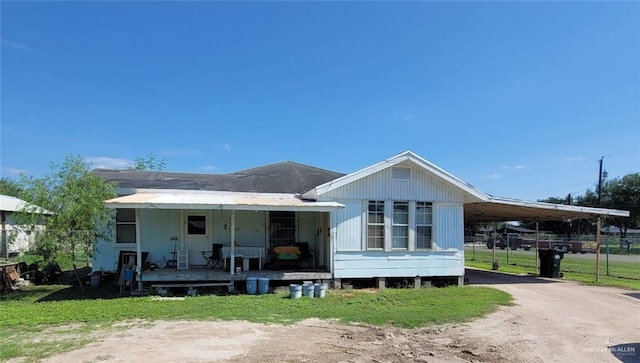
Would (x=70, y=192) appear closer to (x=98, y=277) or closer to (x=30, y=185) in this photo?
(x=30, y=185)

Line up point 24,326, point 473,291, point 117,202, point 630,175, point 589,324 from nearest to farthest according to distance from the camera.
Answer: point 24,326 → point 589,324 → point 117,202 → point 473,291 → point 630,175

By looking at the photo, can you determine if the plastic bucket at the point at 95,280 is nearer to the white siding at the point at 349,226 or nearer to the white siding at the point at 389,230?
the white siding at the point at 389,230

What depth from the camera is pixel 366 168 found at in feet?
42.5

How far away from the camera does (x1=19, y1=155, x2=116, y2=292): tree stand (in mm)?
11531

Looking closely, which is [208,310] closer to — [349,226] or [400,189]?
[349,226]

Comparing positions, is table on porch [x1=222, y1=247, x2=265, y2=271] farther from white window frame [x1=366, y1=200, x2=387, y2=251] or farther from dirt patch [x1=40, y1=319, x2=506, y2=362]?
dirt patch [x1=40, y1=319, x2=506, y2=362]

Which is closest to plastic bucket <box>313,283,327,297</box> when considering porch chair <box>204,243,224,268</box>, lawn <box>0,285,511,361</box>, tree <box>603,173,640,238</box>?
lawn <box>0,285,511,361</box>

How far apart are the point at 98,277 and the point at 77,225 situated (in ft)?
6.51

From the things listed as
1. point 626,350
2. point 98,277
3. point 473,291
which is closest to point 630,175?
point 473,291

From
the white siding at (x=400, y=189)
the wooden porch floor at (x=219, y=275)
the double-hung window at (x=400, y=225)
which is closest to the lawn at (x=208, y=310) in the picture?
the wooden porch floor at (x=219, y=275)

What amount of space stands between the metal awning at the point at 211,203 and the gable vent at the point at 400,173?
2184 mm

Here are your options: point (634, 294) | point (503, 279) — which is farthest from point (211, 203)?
point (634, 294)

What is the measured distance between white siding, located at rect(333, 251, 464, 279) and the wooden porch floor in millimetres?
648

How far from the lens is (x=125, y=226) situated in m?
13.4
